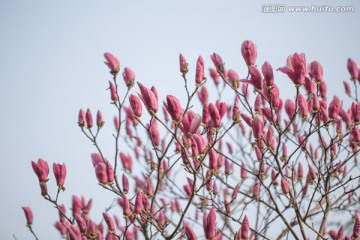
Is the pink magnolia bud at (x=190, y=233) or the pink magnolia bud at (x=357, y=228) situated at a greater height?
the pink magnolia bud at (x=357, y=228)

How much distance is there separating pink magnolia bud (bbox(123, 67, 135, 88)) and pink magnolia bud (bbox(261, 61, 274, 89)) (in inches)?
40.4

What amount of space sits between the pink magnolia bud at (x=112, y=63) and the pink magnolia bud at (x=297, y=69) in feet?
4.07

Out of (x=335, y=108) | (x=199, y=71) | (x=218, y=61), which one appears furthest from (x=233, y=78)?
(x=335, y=108)

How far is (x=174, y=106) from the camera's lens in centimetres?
169

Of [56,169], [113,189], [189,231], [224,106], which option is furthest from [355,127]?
[56,169]

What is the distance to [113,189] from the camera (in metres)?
2.12

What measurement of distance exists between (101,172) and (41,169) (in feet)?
1.28

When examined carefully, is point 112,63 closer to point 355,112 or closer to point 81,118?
point 81,118

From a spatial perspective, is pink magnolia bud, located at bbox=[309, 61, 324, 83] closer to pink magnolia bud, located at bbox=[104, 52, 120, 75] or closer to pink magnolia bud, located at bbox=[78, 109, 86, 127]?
pink magnolia bud, located at bbox=[104, 52, 120, 75]

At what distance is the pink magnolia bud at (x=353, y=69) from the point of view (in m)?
2.88

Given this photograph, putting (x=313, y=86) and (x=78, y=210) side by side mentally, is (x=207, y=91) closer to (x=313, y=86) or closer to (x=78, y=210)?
(x=313, y=86)

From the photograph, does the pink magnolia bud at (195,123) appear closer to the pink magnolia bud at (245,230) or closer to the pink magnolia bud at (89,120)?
the pink magnolia bud at (245,230)

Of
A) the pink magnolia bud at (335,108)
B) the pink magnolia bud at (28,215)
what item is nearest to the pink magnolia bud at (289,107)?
the pink magnolia bud at (335,108)

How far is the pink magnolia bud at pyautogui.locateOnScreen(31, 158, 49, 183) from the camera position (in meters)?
2.01
